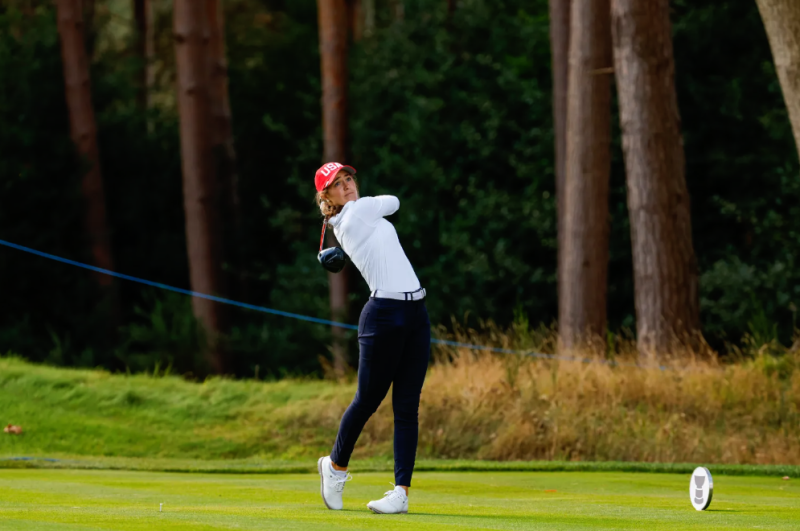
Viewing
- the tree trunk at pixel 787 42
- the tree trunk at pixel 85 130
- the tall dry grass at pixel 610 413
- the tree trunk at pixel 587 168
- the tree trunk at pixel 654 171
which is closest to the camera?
the tree trunk at pixel 787 42

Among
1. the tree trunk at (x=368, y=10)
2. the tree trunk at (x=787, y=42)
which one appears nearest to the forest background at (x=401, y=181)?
the tree trunk at (x=368, y=10)

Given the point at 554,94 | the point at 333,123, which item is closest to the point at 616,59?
the point at 554,94

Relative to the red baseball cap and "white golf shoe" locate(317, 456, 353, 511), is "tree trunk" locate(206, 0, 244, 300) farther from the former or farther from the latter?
"white golf shoe" locate(317, 456, 353, 511)

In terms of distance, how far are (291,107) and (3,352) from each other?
848 cm

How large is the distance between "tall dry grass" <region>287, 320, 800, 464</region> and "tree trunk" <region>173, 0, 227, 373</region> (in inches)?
427

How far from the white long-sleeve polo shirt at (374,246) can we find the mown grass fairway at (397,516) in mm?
1138

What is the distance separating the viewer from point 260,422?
13.6m

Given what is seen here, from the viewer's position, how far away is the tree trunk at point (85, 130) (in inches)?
971

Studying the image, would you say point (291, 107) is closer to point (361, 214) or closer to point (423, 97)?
point (423, 97)

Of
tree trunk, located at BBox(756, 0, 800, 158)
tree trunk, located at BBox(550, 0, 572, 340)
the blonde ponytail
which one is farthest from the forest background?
the blonde ponytail

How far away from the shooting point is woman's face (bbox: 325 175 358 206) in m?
6.45

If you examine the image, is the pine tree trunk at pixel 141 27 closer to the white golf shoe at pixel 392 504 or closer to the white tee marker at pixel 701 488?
the white golf shoe at pixel 392 504

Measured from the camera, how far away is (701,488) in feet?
20.9

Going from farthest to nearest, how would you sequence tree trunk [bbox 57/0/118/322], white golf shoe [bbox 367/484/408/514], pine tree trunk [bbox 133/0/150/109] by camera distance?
1. pine tree trunk [bbox 133/0/150/109]
2. tree trunk [bbox 57/0/118/322]
3. white golf shoe [bbox 367/484/408/514]
